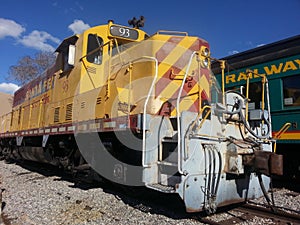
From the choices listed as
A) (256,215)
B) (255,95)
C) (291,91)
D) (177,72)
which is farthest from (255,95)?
(256,215)

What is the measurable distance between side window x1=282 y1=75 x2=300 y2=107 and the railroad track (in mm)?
2908

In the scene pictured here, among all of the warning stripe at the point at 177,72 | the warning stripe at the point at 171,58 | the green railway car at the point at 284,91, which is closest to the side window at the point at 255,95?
the green railway car at the point at 284,91

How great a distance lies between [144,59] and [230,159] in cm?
225

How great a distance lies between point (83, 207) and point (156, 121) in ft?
6.53

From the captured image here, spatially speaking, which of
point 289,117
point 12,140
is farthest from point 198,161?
point 12,140

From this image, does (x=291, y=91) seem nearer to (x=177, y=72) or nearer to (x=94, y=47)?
(x=177, y=72)

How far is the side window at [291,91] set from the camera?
593 centimetres

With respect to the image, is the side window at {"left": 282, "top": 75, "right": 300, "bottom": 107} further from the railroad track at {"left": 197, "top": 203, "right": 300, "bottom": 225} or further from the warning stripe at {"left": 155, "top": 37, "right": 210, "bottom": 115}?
the railroad track at {"left": 197, "top": 203, "right": 300, "bottom": 225}

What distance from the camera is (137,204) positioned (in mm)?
4395

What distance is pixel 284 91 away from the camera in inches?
244

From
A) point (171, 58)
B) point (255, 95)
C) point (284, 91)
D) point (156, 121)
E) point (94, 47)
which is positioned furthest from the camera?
point (255, 95)

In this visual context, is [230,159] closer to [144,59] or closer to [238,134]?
[238,134]

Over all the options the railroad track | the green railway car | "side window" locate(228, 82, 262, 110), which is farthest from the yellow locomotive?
"side window" locate(228, 82, 262, 110)

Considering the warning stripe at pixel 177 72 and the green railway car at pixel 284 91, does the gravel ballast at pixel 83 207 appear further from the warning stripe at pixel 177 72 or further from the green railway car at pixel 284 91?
the warning stripe at pixel 177 72
